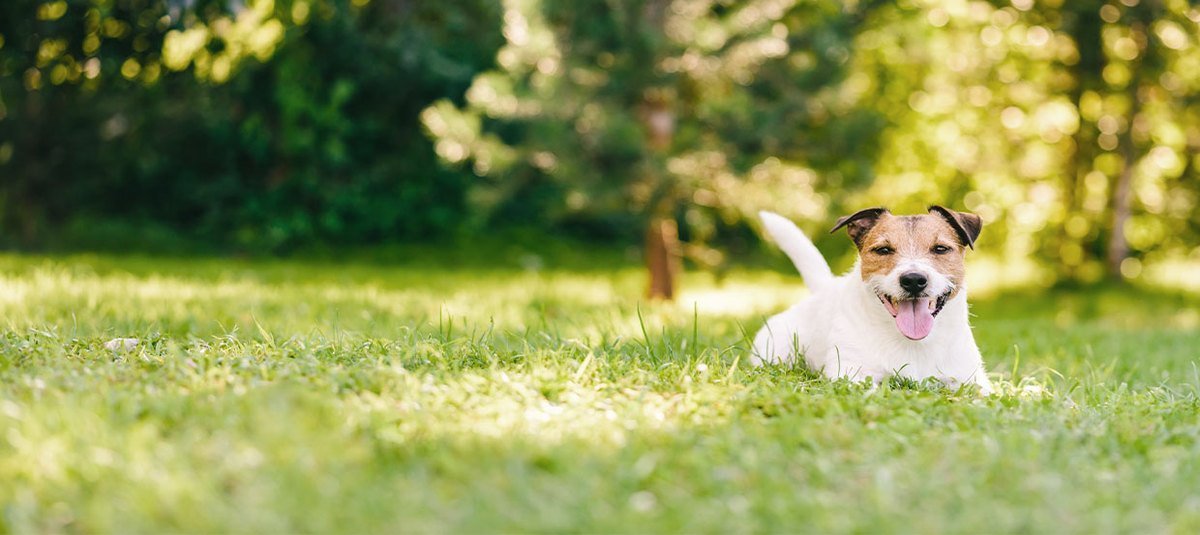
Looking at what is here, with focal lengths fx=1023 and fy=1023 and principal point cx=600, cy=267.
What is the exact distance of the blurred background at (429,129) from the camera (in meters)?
12.3

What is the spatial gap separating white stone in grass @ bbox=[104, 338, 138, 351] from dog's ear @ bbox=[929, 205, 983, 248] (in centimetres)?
367

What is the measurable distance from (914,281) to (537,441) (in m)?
1.88

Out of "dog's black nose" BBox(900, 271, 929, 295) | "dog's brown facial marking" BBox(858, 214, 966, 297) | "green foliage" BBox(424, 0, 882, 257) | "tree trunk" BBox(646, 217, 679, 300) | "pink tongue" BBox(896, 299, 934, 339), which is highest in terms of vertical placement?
"green foliage" BBox(424, 0, 882, 257)

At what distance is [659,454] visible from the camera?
3.29 meters

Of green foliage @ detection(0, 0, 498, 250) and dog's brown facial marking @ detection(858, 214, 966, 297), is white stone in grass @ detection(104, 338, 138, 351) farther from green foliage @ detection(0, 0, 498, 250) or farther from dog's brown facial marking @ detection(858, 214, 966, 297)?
green foliage @ detection(0, 0, 498, 250)

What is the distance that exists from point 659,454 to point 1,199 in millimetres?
12579

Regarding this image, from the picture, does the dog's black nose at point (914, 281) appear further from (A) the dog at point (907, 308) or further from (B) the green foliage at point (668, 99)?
(B) the green foliage at point (668, 99)

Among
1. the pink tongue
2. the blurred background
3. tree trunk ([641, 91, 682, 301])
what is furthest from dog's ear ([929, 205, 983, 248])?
the blurred background

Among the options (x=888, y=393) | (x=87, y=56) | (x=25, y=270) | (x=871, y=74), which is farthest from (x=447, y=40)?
(x=888, y=393)

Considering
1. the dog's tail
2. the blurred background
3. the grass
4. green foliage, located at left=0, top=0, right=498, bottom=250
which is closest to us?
the grass

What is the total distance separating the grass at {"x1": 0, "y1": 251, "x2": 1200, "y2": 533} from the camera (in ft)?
9.34

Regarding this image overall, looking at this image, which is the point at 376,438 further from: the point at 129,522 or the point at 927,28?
the point at 927,28

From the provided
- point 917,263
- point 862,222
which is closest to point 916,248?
point 917,263

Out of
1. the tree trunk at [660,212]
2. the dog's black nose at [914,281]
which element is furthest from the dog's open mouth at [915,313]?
the tree trunk at [660,212]
